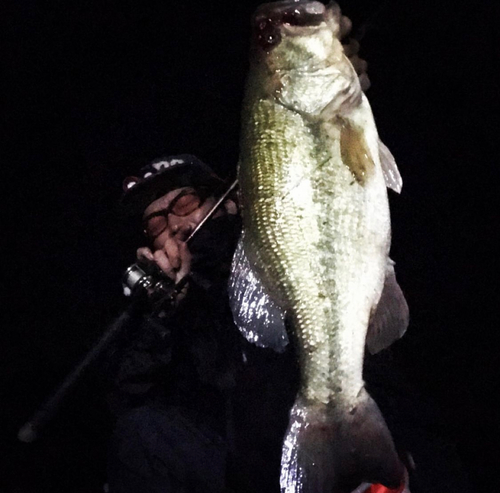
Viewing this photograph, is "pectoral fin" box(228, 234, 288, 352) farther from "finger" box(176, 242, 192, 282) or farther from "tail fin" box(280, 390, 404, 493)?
"finger" box(176, 242, 192, 282)

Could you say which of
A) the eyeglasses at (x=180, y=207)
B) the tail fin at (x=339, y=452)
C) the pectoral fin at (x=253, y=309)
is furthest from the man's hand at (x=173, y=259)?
the tail fin at (x=339, y=452)

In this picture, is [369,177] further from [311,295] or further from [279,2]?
[279,2]

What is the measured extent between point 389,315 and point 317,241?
0.25 m

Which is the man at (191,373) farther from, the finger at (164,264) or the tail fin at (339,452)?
the tail fin at (339,452)

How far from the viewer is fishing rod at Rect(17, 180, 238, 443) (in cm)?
196

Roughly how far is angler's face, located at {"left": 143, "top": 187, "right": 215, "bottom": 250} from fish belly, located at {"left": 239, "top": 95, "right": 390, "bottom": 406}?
41.1 inches

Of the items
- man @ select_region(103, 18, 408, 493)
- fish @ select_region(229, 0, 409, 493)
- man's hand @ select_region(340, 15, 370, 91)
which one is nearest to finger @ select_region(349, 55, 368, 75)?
man's hand @ select_region(340, 15, 370, 91)

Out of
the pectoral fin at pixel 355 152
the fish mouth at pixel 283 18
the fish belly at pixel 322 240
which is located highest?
the fish mouth at pixel 283 18

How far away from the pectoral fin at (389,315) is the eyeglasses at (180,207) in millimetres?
1189

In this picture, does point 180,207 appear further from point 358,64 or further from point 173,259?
point 358,64

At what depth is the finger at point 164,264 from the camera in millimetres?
2025

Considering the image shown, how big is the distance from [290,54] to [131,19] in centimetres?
246

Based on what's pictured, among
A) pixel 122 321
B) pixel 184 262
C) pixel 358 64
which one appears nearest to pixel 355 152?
pixel 358 64

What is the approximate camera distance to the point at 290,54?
114cm
